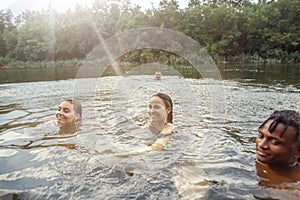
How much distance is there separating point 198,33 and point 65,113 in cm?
3867

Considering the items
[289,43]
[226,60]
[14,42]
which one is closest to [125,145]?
[226,60]

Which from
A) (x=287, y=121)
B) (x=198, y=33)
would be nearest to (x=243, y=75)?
(x=287, y=121)

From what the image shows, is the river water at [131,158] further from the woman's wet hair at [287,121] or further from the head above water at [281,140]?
the woman's wet hair at [287,121]

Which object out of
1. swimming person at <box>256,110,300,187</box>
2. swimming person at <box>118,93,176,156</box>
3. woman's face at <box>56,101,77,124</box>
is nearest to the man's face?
swimming person at <box>256,110,300,187</box>

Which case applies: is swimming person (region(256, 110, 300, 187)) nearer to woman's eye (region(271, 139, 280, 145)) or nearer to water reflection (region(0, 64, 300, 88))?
woman's eye (region(271, 139, 280, 145))

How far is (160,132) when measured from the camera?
14.6ft

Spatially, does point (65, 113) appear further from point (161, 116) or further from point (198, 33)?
point (198, 33)

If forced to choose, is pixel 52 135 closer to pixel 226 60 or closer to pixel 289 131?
pixel 289 131

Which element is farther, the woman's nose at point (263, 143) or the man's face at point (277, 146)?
the woman's nose at point (263, 143)

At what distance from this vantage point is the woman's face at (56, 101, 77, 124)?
5.13 metres

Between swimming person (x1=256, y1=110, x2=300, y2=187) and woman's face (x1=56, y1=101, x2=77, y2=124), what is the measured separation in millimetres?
3634

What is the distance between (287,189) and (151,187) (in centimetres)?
137

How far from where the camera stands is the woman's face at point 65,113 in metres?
5.13

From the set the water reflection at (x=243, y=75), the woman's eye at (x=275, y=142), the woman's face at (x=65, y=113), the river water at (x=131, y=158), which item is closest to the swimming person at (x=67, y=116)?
the woman's face at (x=65, y=113)
